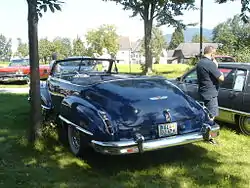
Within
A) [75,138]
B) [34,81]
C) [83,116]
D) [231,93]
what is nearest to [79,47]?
[231,93]

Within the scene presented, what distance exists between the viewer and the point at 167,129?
507cm

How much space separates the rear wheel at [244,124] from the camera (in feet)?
22.9

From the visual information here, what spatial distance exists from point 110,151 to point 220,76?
273 centimetres

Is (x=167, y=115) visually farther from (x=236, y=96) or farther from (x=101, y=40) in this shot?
(x=101, y=40)

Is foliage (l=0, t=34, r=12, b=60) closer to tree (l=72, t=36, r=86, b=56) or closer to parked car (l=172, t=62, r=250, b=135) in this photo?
tree (l=72, t=36, r=86, b=56)

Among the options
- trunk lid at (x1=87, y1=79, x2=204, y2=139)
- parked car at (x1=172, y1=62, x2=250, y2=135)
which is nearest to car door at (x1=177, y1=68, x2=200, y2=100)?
parked car at (x1=172, y1=62, x2=250, y2=135)

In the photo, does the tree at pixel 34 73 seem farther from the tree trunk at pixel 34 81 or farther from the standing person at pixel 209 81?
the standing person at pixel 209 81

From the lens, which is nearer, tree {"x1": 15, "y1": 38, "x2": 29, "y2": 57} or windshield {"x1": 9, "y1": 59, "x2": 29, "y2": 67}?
windshield {"x1": 9, "y1": 59, "x2": 29, "y2": 67}

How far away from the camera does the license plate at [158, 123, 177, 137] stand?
16.5 ft

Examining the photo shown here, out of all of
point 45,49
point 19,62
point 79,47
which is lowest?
point 19,62

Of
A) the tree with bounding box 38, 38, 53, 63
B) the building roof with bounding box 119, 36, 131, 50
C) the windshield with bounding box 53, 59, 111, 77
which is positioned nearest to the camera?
the windshield with bounding box 53, 59, 111, 77

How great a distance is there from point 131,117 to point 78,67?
356 centimetres

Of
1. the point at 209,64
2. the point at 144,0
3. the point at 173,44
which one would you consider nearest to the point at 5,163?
the point at 209,64

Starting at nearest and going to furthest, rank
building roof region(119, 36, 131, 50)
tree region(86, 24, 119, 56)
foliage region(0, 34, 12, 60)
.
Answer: tree region(86, 24, 119, 56) < foliage region(0, 34, 12, 60) < building roof region(119, 36, 131, 50)
